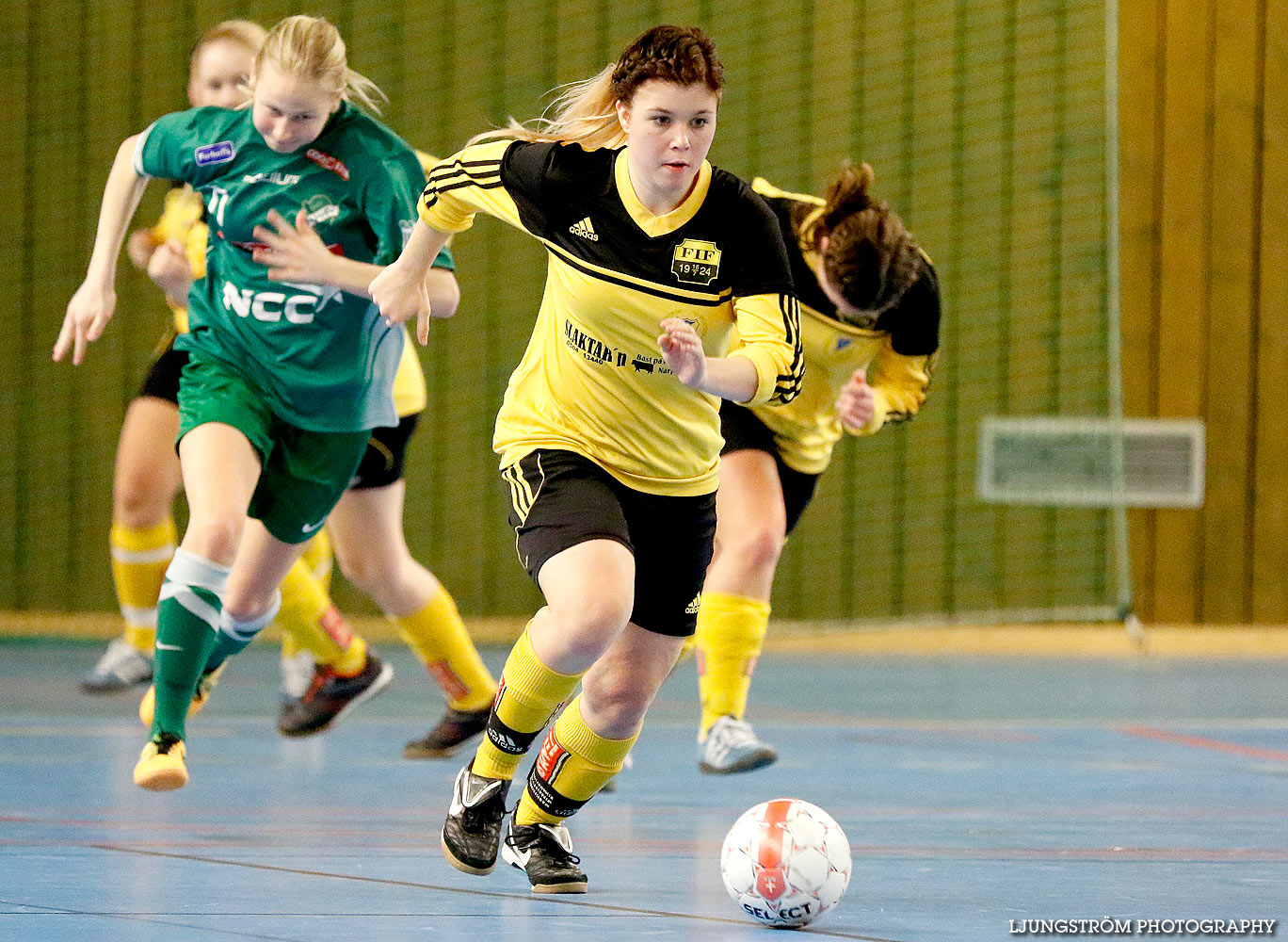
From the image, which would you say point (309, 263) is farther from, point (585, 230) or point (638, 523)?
point (638, 523)

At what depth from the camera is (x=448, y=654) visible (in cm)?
435

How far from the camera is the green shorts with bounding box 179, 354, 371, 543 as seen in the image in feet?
11.8

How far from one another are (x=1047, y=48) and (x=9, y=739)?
651cm

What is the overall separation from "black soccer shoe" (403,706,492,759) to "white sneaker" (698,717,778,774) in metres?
0.65

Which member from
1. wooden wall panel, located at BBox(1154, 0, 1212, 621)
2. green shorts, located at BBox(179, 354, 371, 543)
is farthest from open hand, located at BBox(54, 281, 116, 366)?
wooden wall panel, located at BBox(1154, 0, 1212, 621)

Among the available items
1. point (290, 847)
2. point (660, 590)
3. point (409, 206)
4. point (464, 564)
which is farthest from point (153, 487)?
point (464, 564)

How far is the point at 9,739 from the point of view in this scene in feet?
15.1

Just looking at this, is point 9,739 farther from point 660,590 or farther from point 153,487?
point 660,590

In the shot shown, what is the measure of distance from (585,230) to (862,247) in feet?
4.02

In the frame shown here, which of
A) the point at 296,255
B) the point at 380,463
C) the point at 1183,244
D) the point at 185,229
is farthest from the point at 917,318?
the point at 1183,244

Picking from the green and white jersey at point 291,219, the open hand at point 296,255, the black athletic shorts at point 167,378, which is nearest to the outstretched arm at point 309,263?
the open hand at point 296,255

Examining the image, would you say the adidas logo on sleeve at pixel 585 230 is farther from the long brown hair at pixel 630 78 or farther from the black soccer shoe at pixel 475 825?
the black soccer shoe at pixel 475 825

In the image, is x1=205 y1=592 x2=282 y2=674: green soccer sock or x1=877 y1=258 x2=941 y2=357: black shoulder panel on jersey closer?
x1=205 y1=592 x2=282 y2=674: green soccer sock

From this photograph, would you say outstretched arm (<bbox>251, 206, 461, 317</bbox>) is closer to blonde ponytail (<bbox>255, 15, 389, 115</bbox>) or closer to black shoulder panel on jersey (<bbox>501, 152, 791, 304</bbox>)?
blonde ponytail (<bbox>255, 15, 389, 115</bbox>)
